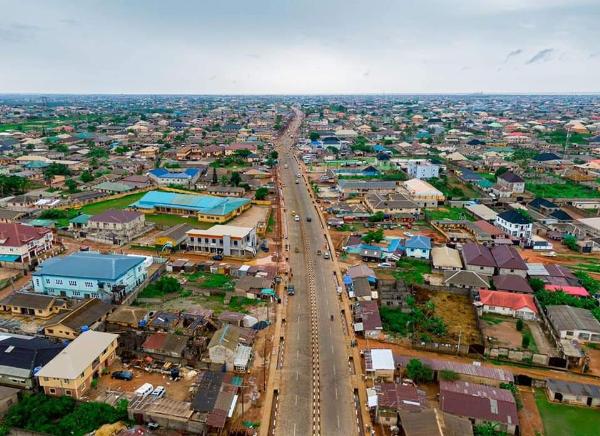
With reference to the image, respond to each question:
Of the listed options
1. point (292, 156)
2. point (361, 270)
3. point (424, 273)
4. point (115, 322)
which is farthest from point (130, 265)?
point (292, 156)

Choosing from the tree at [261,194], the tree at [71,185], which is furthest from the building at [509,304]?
the tree at [71,185]

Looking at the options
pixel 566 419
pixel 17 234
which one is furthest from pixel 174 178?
pixel 566 419

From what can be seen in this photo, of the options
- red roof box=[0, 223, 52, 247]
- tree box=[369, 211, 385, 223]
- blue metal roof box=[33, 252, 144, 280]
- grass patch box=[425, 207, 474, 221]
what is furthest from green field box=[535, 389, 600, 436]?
red roof box=[0, 223, 52, 247]

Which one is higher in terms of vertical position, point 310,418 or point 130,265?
point 130,265

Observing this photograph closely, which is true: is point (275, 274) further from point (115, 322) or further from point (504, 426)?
point (504, 426)

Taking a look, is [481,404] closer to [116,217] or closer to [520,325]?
[520,325]

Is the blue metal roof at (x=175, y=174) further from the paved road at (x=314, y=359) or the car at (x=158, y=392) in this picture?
the car at (x=158, y=392)

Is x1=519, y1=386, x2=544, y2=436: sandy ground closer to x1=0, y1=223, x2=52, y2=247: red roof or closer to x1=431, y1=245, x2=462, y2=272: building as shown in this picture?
x1=431, y1=245, x2=462, y2=272: building
